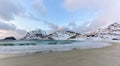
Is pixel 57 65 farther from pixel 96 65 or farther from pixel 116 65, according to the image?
pixel 116 65

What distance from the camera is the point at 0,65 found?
7.21m

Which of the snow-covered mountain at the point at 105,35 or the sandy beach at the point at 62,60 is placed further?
the snow-covered mountain at the point at 105,35

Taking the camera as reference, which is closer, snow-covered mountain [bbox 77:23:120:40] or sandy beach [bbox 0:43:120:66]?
sandy beach [bbox 0:43:120:66]

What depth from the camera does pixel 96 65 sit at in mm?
7113

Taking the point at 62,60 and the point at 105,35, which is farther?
the point at 105,35

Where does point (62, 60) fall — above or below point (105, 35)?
below

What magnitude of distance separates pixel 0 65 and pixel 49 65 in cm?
321

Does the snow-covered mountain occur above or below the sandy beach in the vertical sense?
above

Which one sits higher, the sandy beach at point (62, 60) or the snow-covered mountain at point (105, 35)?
the snow-covered mountain at point (105, 35)

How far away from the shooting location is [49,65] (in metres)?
7.24

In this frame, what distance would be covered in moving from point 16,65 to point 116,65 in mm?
6488

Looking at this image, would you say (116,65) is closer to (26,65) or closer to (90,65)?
(90,65)

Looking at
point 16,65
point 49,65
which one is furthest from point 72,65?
point 16,65

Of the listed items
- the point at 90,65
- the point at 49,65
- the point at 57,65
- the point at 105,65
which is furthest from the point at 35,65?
the point at 105,65
